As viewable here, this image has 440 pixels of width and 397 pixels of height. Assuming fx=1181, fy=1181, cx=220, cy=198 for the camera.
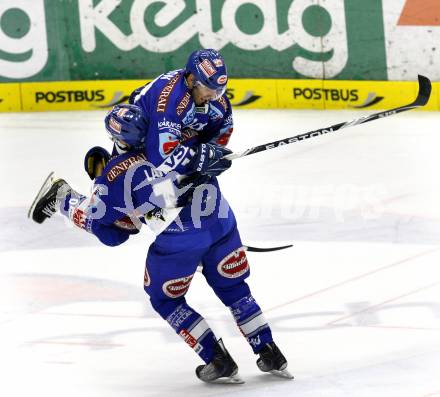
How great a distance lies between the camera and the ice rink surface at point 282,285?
5793 mm

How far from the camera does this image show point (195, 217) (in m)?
5.59

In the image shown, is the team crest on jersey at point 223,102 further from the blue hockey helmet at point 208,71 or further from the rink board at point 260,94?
the rink board at point 260,94

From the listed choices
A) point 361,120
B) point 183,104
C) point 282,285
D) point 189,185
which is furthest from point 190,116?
point 282,285

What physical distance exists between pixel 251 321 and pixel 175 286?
0.42 metres

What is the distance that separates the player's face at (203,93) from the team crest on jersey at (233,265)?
0.75m

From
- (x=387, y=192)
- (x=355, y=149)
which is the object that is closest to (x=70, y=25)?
(x=355, y=149)

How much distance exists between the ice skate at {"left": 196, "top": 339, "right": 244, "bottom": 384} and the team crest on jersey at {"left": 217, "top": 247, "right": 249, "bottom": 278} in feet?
1.16

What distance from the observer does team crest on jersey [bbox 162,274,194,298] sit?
221 inches

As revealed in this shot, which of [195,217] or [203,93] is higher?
[203,93]

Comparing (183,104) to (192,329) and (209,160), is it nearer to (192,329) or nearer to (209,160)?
(209,160)

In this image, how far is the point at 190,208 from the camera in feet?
18.4

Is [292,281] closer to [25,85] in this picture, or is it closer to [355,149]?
[355,149]

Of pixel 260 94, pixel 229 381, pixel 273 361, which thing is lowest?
pixel 260 94

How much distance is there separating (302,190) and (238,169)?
1063 millimetres
